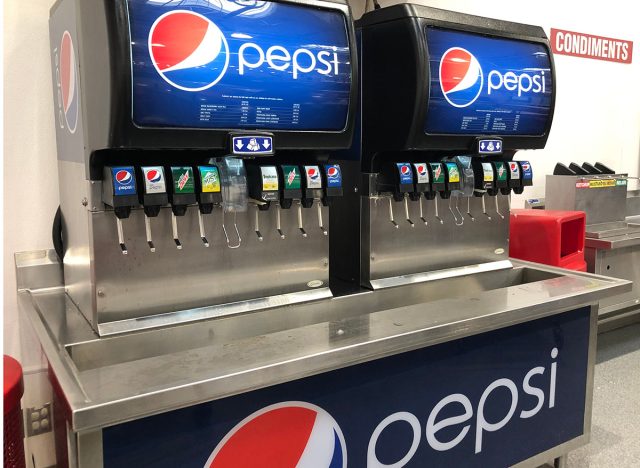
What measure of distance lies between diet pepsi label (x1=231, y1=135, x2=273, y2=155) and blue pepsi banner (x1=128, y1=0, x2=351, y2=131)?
0.04 m

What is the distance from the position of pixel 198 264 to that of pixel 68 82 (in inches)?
23.7

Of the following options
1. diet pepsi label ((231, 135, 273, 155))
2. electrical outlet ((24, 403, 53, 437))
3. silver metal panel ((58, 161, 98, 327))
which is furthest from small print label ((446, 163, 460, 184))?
electrical outlet ((24, 403, 53, 437))

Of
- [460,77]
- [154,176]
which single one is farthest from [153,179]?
[460,77]

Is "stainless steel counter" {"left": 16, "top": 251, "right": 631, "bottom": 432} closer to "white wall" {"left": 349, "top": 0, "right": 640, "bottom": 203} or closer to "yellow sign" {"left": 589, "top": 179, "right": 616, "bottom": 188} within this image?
"yellow sign" {"left": 589, "top": 179, "right": 616, "bottom": 188}

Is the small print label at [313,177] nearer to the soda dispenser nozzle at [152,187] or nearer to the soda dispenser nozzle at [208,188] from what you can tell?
the soda dispenser nozzle at [208,188]

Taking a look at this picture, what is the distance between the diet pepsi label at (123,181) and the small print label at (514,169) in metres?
1.33

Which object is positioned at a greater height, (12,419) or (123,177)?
(123,177)

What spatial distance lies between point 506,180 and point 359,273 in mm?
623

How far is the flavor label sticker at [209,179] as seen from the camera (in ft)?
4.88

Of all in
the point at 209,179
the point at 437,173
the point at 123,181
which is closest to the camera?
the point at 123,181

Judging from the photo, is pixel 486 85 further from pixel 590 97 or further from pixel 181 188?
pixel 590 97

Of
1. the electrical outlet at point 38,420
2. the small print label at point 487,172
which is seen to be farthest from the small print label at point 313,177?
the electrical outlet at point 38,420

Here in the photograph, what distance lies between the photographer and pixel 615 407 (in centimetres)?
283

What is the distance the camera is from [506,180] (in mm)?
2100
